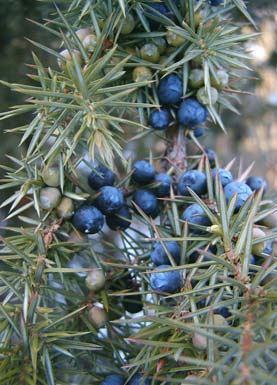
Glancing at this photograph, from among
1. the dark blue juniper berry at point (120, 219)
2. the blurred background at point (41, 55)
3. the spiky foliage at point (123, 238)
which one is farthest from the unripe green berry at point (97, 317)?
the blurred background at point (41, 55)

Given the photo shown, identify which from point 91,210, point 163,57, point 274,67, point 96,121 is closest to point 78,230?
point 91,210

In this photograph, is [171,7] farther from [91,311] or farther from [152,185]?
[91,311]

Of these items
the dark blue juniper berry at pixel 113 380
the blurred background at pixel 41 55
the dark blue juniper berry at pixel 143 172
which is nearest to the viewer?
the dark blue juniper berry at pixel 113 380

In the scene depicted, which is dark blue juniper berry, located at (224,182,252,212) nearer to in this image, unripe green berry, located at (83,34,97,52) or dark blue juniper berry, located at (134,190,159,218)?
dark blue juniper berry, located at (134,190,159,218)

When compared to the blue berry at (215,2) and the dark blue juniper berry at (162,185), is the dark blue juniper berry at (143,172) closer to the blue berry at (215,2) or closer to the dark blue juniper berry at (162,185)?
the dark blue juniper berry at (162,185)

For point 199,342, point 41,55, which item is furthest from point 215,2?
point 41,55
